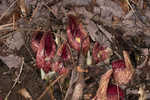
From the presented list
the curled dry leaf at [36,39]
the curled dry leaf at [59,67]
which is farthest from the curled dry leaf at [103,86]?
the curled dry leaf at [36,39]

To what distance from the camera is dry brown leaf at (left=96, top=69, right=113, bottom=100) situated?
4.77 feet

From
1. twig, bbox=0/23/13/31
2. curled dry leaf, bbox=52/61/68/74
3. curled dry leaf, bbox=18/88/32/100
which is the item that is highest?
twig, bbox=0/23/13/31

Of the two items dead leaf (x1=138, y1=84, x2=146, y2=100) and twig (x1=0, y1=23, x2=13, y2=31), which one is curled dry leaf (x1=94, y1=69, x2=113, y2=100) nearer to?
dead leaf (x1=138, y1=84, x2=146, y2=100)

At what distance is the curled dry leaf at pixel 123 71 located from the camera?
150 cm

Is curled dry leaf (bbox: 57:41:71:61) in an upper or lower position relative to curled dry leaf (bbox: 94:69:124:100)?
upper

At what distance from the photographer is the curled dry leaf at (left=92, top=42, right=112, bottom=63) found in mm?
1594

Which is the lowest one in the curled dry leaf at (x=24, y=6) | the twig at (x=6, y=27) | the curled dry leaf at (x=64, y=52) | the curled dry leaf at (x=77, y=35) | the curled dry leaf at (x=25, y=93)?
the curled dry leaf at (x=25, y=93)

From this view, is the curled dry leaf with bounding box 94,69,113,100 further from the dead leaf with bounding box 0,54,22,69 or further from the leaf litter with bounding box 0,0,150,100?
the dead leaf with bounding box 0,54,22,69

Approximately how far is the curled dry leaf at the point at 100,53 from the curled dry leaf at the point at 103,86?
0.41 feet

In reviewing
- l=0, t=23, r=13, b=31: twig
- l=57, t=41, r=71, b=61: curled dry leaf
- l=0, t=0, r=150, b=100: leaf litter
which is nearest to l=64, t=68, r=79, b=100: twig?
l=0, t=0, r=150, b=100: leaf litter

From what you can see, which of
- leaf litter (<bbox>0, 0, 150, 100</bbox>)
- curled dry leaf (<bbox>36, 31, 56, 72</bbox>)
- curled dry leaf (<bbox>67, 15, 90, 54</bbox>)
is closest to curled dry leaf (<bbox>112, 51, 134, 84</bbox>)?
leaf litter (<bbox>0, 0, 150, 100</bbox>)

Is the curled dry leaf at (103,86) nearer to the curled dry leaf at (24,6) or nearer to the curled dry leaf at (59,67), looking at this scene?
the curled dry leaf at (59,67)

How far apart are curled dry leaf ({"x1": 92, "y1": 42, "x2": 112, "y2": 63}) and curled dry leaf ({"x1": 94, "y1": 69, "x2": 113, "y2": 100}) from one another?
12 centimetres

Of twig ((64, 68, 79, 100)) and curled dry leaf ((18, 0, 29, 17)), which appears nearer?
twig ((64, 68, 79, 100))
